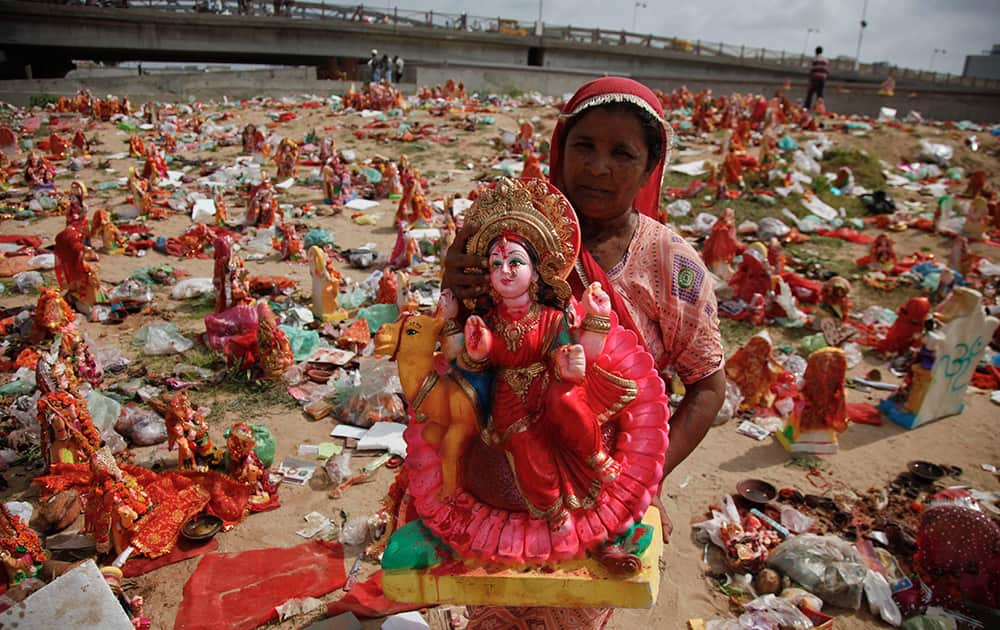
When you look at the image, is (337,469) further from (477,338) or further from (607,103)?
(607,103)

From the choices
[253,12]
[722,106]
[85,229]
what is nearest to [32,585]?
[85,229]

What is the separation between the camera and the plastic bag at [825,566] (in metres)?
4.38

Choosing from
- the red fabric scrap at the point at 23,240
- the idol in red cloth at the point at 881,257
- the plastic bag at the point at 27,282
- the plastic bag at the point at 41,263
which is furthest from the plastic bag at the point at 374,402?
the idol in red cloth at the point at 881,257

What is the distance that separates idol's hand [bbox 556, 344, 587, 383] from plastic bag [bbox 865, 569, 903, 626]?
4.00m

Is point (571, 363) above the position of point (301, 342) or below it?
above

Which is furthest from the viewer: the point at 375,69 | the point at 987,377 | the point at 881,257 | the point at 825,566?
the point at 375,69

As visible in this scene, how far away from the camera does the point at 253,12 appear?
3156 cm

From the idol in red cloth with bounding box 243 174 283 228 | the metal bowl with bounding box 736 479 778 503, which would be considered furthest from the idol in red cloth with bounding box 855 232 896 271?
the idol in red cloth with bounding box 243 174 283 228

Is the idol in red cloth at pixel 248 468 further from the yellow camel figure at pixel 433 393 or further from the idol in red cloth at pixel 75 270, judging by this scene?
the idol in red cloth at pixel 75 270

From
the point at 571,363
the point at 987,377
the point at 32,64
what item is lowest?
the point at 987,377

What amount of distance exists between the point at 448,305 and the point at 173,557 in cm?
391

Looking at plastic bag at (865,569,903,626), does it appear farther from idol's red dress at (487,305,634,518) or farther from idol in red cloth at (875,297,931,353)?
idol in red cloth at (875,297,931,353)

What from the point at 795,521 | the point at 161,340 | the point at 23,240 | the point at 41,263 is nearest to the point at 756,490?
the point at 795,521

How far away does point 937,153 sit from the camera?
19906mm
